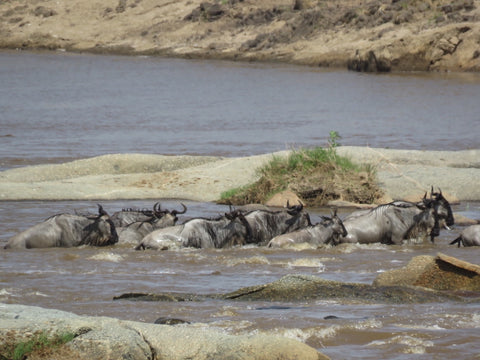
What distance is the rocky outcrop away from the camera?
554 cm

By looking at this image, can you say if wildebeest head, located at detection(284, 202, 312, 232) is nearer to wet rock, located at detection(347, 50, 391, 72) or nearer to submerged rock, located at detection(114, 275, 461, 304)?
submerged rock, located at detection(114, 275, 461, 304)

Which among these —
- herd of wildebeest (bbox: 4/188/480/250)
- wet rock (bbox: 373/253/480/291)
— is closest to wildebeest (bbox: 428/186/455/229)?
herd of wildebeest (bbox: 4/188/480/250)

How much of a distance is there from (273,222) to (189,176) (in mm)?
5119

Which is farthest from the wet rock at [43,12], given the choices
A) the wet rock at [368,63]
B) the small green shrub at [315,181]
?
the small green shrub at [315,181]

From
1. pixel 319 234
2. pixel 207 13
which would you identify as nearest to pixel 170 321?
pixel 319 234

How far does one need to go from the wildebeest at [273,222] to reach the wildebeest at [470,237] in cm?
176

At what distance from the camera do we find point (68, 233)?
1155 centimetres

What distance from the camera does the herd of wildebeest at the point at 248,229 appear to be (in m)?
11.4

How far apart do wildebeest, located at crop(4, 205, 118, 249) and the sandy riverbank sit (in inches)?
160

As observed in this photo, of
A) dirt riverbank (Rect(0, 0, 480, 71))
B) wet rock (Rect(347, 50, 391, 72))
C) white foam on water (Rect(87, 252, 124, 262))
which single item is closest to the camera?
white foam on water (Rect(87, 252, 124, 262))

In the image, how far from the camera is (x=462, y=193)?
15.7m

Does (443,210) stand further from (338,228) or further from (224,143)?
(224,143)

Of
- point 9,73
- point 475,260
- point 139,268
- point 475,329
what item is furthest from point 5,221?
point 9,73

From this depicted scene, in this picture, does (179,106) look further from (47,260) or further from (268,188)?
(47,260)
